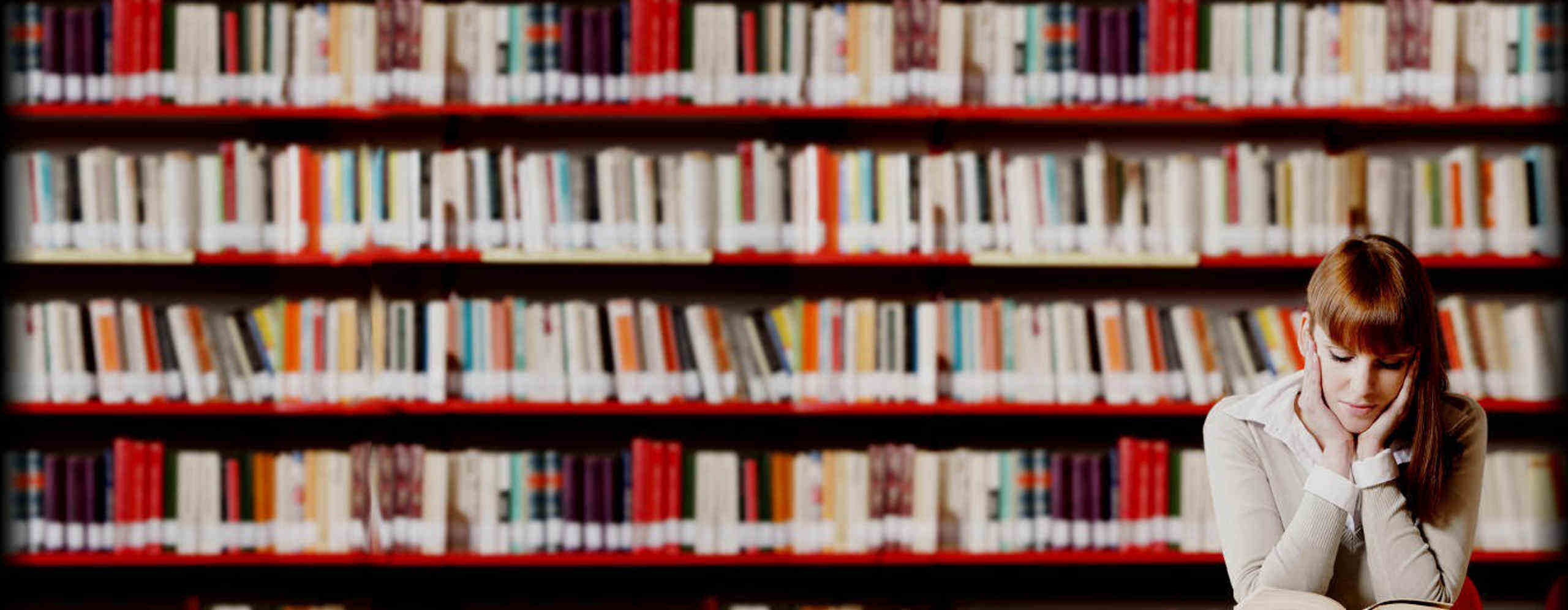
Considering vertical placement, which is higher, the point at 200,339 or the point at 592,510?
the point at 200,339

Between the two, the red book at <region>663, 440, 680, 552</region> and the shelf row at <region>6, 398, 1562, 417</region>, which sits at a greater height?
the shelf row at <region>6, 398, 1562, 417</region>

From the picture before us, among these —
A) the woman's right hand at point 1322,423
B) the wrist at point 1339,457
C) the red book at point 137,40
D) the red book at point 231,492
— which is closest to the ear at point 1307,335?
the woman's right hand at point 1322,423

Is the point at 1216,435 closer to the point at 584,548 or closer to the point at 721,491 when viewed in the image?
the point at 721,491

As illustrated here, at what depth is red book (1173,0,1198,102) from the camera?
Answer: 2.41 metres

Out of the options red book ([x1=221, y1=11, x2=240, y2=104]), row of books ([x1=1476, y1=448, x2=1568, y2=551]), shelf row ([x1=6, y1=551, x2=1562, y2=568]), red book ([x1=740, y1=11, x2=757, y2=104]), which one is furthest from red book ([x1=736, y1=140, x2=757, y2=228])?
row of books ([x1=1476, y1=448, x2=1568, y2=551])

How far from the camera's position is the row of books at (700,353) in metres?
2.41

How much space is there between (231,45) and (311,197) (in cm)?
38

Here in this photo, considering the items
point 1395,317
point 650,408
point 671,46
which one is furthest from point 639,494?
point 1395,317

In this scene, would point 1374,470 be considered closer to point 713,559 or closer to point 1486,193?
point 713,559

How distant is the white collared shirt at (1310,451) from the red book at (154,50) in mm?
2257

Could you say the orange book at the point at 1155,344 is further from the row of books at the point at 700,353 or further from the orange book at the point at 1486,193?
the orange book at the point at 1486,193

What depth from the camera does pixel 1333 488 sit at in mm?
1213

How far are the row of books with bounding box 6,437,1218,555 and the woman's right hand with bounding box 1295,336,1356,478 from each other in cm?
117

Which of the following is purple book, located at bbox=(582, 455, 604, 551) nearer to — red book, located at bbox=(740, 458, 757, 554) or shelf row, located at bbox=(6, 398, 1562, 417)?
shelf row, located at bbox=(6, 398, 1562, 417)
